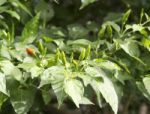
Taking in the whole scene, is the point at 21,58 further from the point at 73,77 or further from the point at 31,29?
the point at 73,77

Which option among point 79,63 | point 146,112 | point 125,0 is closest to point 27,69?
point 79,63

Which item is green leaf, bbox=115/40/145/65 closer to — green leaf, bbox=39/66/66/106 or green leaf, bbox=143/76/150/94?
green leaf, bbox=143/76/150/94

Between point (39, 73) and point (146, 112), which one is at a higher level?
point (39, 73)

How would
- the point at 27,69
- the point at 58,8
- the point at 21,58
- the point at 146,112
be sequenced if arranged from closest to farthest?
the point at 27,69, the point at 21,58, the point at 58,8, the point at 146,112

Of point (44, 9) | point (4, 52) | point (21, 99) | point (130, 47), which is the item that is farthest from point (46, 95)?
point (44, 9)

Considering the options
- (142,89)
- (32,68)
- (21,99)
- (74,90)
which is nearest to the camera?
(74,90)

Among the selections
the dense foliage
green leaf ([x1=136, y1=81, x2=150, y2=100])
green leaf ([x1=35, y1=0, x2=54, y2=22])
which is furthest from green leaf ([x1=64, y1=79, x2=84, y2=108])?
green leaf ([x1=35, y1=0, x2=54, y2=22])

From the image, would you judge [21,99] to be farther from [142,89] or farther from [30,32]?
[142,89]
